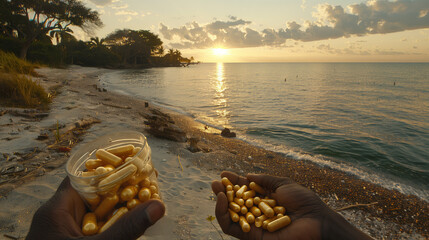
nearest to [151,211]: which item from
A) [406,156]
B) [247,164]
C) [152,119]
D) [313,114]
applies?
[247,164]

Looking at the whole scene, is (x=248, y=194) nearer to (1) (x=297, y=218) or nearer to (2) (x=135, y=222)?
(1) (x=297, y=218)

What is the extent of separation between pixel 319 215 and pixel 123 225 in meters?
2.64

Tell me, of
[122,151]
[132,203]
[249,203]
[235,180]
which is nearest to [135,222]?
[132,203]

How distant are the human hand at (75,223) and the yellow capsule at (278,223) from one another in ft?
5.68

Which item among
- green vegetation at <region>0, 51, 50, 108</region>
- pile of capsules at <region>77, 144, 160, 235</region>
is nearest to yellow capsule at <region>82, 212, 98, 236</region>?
pile of capsules at <region>77, 144, 160, 235</region>

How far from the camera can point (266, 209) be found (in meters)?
Result: 3.14

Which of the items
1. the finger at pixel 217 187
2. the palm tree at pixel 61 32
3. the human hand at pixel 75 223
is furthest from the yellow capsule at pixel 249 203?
the palm tree at pixel 61 32

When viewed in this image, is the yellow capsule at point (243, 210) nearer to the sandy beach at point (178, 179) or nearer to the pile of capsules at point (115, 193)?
the sandy beach at point (178, 179)

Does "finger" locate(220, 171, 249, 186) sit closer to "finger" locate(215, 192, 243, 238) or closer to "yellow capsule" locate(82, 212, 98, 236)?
"finger" locate(215, 192, 243, 238)

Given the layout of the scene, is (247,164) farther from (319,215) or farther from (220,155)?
(319,215)

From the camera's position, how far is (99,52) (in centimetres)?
8775

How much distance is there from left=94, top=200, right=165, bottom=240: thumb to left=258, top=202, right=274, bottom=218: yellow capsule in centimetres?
183

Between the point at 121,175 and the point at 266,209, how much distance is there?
7.30ft

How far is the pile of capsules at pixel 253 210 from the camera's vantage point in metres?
2.97
